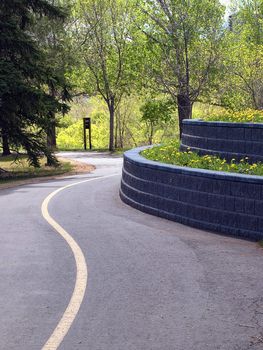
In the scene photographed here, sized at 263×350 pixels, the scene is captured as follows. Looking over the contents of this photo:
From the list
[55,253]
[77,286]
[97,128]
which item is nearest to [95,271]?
[77,286]

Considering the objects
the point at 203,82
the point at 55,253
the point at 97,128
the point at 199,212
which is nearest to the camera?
the point at 55,253

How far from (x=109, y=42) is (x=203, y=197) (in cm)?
3633

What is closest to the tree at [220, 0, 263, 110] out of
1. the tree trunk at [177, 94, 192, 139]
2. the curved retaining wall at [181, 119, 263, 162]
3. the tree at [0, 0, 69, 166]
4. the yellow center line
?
the tree trunk at [177, 94, 192, 139]

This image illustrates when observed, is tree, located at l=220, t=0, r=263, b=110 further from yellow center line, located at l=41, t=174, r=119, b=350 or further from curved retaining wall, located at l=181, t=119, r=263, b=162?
yellow center line, located at l=41, t=174, r=119, b=350

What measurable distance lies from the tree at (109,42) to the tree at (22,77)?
1680cm

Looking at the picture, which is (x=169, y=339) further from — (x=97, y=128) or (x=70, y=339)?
(x=97, y=128)

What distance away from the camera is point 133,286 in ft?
23.8

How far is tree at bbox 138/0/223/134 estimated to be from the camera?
119 feet

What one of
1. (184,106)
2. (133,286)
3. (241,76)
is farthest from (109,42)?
(133,286)

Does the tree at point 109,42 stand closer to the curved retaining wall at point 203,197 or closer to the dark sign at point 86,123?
the dark sign at point 86,123

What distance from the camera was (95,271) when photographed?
7984 mm

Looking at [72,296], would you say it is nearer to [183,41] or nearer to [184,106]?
[183,41]

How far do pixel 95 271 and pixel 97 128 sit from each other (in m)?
68.0

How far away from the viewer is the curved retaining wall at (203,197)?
10.1m
